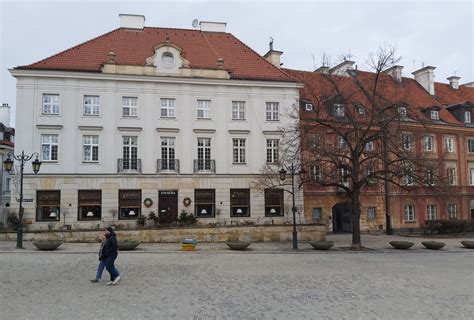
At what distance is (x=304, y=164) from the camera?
26734 millimetres

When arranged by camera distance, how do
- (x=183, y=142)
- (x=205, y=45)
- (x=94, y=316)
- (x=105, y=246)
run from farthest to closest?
(x=205, y=45) < (x=183, y=142) < (x=105, y=246) < (x=94, y=316)

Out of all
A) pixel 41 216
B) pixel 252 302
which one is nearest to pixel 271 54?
pixel 41 216

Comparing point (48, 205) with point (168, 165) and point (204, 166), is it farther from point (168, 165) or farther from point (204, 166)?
point (204, 166)

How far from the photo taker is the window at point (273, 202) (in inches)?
1403

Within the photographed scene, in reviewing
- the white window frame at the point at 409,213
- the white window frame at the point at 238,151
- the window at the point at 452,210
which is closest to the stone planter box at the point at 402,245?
the white window frame at the point at 238,151

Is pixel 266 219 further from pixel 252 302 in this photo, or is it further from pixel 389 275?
pixel 252 302

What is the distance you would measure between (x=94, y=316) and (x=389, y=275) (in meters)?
10.8

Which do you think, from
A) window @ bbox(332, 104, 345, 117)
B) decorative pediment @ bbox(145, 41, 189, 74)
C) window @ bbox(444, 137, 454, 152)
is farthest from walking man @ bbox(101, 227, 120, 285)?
window @ bbox(444, 137, 454, 152)

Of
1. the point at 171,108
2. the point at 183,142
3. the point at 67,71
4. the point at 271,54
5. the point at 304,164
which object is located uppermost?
the point at 271,54

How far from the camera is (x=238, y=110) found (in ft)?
119

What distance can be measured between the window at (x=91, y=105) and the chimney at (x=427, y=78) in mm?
35738

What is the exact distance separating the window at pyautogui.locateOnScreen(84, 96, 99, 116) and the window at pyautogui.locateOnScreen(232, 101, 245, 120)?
10797 millimetres

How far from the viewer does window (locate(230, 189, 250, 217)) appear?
3503 centimetres

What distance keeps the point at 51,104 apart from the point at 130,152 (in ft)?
22.4
